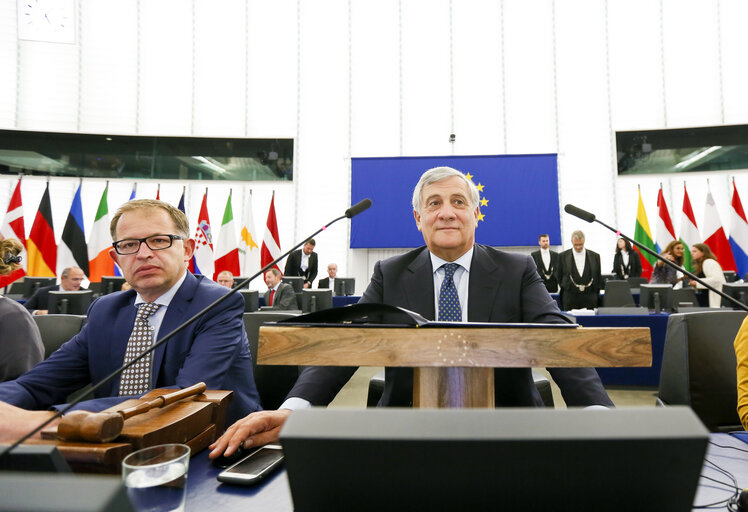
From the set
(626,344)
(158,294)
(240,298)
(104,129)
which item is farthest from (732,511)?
(104,129)

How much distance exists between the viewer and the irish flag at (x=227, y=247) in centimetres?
877

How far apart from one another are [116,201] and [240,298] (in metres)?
9.33

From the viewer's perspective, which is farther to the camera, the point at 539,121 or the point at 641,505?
the point at 539,121

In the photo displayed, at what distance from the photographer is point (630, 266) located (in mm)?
7902

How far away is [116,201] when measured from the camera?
9.44 meters

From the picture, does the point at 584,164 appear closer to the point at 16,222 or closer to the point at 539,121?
the point at 539,121

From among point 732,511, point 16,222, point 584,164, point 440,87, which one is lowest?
point 732,511

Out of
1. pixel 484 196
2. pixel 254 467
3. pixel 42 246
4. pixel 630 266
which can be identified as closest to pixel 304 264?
pixel 484 196

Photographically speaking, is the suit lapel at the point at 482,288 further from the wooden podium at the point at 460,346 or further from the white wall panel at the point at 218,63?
the white wall panel at the point at 218,63

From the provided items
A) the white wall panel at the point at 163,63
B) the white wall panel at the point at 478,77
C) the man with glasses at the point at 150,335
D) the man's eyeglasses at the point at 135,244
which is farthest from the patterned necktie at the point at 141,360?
the white wall panel at the point at 163,63

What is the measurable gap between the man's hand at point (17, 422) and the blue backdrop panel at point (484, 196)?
7.54 m

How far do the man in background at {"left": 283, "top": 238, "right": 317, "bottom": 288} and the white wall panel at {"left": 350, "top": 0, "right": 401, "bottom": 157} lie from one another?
2564mm

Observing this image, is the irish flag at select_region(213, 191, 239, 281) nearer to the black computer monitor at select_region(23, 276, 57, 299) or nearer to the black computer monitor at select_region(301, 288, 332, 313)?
the black computer monitor at select_region(23, 276, 57, 299)

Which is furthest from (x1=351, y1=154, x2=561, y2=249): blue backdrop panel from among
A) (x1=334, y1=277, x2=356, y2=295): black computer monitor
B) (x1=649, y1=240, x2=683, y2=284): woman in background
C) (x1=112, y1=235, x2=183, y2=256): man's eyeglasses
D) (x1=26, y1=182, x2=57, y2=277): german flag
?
(x1=112, y1=235, x2=183, y2=256): man's eyeglasses
